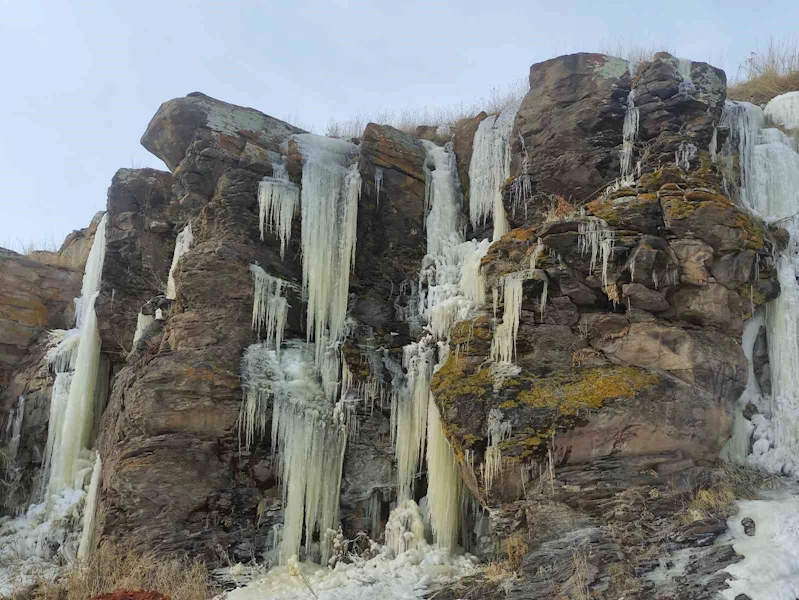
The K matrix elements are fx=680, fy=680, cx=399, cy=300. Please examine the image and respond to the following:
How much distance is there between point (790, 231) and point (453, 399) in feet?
19.0

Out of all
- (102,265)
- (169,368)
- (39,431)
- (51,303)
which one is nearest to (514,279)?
(169,368)

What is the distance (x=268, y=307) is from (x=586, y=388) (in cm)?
584

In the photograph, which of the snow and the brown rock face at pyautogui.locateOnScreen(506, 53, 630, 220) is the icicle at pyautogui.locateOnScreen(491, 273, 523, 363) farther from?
the snow

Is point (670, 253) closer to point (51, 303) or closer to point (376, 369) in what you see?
point (376, 369)

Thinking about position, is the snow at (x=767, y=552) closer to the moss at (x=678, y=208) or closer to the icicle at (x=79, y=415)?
the moss at (x=678, y=208)

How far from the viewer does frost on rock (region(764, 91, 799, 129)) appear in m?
12.3

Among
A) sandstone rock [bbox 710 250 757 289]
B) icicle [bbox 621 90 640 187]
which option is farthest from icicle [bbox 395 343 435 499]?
sandstone rock [bbox 710 250 757 289]

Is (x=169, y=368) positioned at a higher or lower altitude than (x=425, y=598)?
higher

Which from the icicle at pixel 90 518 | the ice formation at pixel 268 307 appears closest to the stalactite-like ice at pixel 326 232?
the ice formation at pixel 268 307

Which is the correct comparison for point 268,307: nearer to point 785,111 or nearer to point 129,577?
point 129,577

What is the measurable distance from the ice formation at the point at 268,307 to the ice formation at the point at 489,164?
14.0ft

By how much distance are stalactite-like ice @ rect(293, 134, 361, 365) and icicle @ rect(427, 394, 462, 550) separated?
3041 millimetres

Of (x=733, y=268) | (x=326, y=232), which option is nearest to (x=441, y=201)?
(x=326, y=232)

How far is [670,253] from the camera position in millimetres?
9406
